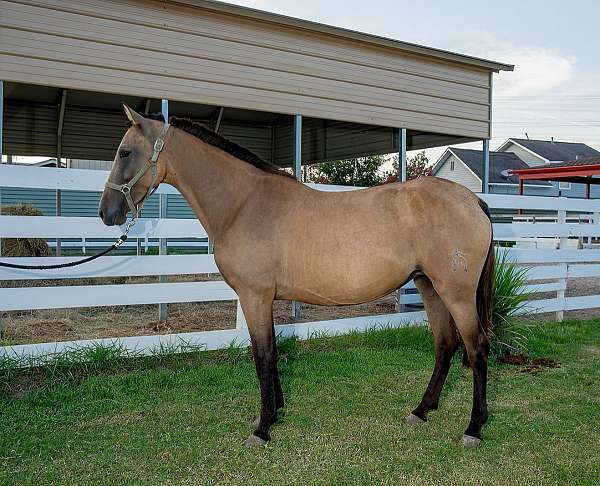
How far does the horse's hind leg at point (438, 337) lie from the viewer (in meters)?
3.96

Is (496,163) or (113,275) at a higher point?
(496,163)

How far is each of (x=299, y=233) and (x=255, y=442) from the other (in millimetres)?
1345

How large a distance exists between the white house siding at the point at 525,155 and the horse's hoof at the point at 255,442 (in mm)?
33797

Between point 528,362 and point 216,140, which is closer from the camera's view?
point 216,140

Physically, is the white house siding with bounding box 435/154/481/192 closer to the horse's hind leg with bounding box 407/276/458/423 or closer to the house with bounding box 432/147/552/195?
the house with bounding box 432/147/552/195

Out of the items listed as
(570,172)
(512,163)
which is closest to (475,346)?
Result: (570,172)

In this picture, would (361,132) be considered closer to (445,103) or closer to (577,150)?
(445,103)

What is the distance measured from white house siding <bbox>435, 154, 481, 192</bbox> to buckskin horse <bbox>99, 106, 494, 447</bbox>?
28694 millimetres

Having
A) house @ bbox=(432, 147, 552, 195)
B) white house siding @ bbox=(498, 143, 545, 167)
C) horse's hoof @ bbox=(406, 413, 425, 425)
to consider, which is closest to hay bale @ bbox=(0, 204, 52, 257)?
horse's hoof @ bbox=(406, 413, 425, 425)

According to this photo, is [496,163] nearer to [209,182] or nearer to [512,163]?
[512,163]

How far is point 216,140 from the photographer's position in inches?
146

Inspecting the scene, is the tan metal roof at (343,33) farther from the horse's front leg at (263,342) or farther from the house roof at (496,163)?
the house roof at (496,163)

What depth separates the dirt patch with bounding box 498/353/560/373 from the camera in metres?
5.18

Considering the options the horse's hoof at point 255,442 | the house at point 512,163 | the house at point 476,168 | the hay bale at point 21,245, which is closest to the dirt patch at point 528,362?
the horse's hoof at point 255,442
